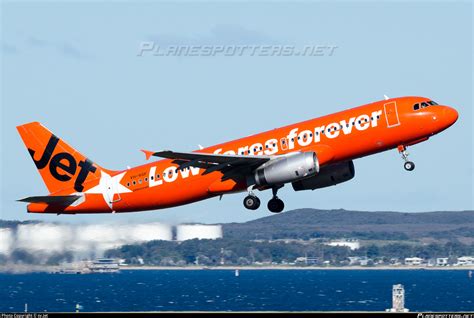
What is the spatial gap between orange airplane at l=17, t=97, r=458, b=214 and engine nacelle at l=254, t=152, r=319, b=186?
55 millimetres

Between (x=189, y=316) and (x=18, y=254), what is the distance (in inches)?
1861

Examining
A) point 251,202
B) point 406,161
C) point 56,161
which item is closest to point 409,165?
point 406,161

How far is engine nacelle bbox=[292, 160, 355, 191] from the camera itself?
58.1m

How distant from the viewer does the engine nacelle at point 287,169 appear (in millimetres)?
53469

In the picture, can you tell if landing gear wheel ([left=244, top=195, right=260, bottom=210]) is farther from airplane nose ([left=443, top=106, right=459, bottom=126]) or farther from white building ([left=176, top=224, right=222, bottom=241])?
white building ([left=176, top=224, right=222, bottom=241])

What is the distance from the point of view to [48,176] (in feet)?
209

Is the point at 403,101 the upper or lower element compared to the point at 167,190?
upper

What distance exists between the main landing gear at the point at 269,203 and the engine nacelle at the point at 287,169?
5.18 ft

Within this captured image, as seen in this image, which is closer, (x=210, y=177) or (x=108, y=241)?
(x=210, y=177)

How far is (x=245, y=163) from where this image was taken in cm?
5562

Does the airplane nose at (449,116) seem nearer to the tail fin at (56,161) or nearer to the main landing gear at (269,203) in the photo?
the main landing gear at (269,203)

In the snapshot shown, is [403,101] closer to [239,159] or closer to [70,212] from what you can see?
[239,159]

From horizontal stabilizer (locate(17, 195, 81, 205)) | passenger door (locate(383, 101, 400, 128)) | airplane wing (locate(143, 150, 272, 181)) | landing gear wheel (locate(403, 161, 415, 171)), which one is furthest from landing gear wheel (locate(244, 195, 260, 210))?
horizontal stabilizer (locate(17, 195, 81, 205))

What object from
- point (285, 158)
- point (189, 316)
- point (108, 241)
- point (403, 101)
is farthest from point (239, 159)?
point (108, 241)
